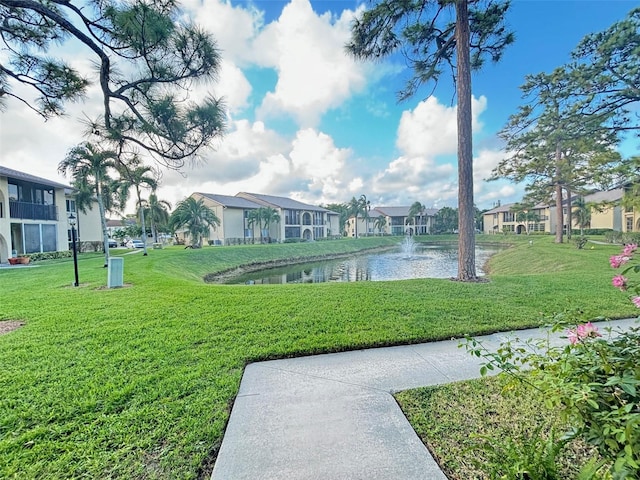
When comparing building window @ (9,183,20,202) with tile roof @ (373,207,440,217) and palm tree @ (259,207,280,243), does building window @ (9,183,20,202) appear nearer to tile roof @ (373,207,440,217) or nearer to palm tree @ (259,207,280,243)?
palm tree @ (259,207,280,243)

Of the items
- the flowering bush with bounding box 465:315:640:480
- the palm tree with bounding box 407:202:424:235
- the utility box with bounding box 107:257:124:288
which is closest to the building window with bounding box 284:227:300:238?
the palm tree with bounding box 407:202:424:235

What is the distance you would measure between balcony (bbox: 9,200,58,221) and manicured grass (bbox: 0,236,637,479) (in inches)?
509

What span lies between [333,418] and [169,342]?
2.74 meters

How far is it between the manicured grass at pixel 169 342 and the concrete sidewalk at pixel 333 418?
213 mm

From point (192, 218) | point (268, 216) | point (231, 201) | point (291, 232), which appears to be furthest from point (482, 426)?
point (291, 232)

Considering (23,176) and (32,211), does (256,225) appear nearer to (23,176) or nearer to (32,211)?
(32,211)

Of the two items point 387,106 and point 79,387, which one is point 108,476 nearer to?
point 79,387

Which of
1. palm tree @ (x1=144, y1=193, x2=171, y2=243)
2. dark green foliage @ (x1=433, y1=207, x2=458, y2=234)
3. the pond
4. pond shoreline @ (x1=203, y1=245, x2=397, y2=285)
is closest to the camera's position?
the pond

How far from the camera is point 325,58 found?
9.87 m

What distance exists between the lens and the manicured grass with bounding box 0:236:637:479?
2.10 meters

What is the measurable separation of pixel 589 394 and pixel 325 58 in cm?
1099

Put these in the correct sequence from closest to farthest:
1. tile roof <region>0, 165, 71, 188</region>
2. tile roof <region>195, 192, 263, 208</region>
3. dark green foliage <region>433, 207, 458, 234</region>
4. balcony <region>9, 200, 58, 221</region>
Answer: tile roof <region>0, 165, 71, 188</region>, balcony <region>9, 200, 58, 221</region>, tile roof <region>195, 192, 263, 208</region>, dark green foliage <region>433, 207, 458, 234</region>

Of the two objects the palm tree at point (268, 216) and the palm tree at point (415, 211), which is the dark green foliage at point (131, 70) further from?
the palm tree at point (415, 211)

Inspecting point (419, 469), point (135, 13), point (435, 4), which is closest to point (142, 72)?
point (135, 13)
